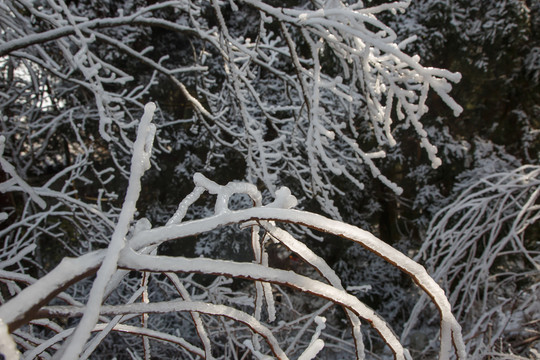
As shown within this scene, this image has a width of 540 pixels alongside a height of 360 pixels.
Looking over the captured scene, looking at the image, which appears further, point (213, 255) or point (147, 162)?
point (213, 255)

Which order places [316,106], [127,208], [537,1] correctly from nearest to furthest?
[127,208] < [316,106] < [537,1]

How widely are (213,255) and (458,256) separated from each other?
467cm

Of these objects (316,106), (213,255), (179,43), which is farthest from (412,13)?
(316,106)

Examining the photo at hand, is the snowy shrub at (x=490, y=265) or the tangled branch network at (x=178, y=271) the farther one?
the snowy shrub at (x=490, y=265)

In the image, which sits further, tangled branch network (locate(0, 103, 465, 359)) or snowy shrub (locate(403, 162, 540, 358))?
snowy shrub (locate(403, 162, 540, 358))

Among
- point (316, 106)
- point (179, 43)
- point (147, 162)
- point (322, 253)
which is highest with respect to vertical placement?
point (179, 43)

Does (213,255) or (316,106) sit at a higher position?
(316,106)

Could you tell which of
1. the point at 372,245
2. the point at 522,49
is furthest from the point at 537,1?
the point at 372,245

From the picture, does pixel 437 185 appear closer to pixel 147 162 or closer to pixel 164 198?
pixel 164 198

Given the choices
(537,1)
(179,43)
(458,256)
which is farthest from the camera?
(179,43)

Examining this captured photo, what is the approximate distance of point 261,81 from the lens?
23.8ft

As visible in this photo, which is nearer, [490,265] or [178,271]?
[178,271]

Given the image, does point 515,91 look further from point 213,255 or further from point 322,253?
point 213,255

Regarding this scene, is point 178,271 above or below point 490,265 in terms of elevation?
above
